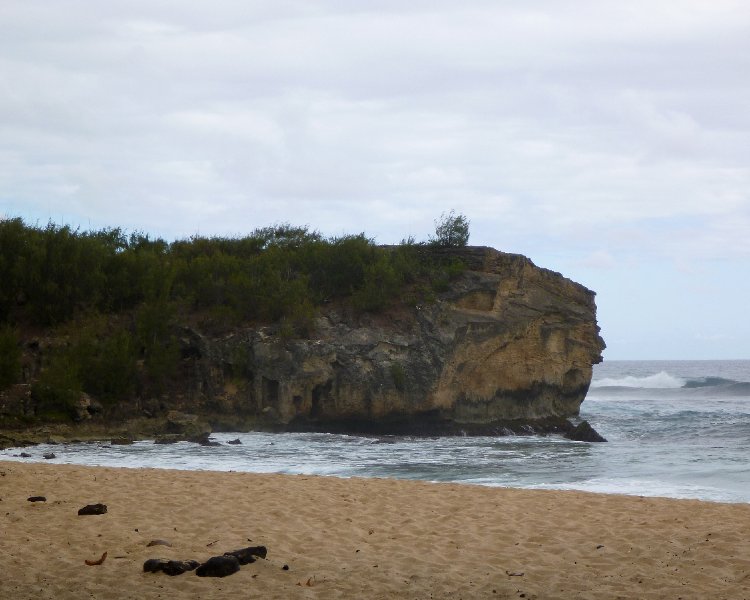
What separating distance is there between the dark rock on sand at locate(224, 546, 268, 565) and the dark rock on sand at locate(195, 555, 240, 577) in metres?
0.28

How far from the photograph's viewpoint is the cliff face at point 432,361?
26.4m

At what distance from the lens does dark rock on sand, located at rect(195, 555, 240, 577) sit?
8227 mm

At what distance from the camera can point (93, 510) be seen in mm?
11102

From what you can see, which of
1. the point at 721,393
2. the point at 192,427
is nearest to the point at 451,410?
the point at 192,427

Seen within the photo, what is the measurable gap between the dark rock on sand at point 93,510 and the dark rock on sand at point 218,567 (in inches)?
129

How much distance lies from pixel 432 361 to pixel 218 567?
19.3 metres

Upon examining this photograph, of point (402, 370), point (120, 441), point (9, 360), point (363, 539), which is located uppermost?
point (9, 360)

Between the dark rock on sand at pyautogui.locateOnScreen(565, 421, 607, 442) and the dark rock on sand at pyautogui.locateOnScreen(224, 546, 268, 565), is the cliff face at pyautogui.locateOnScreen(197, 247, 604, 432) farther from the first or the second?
the dark rock on sand at pyautogui.locateOnScreen(224, 546, 268, 565)

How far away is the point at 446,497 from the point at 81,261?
18323 millimetres

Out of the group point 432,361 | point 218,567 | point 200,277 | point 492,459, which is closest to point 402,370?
point 432,361

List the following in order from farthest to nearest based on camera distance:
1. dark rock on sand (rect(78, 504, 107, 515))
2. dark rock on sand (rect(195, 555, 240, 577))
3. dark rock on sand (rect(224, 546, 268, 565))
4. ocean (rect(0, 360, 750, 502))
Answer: ocean (rect(0, 360, 750, 502))
dark rock on sand (rect(78, 504, 107, 515))
dark rock on sand (rect(224, 546, 268, 565))
dark rock on sand (rect(195, 555, 240, 577))

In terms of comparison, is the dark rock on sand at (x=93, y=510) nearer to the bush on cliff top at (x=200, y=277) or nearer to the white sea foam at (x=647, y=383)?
the bush on cliff top at (x=200, y=277)

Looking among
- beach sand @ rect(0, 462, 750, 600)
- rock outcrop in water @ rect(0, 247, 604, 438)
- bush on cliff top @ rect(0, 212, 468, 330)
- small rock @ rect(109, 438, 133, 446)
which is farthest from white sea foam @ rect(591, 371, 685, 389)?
beach sand @ rect(0, 462, 750, 600)

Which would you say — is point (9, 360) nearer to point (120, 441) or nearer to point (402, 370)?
point (120, 441)
